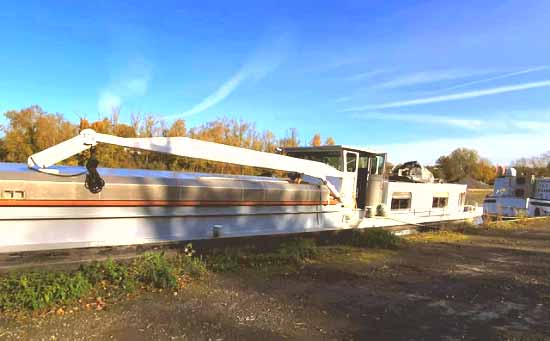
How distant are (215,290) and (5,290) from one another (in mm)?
2463

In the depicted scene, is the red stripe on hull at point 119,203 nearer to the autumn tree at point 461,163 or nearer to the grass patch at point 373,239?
the grass patch at point 373,239

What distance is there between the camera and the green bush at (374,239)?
912 cm

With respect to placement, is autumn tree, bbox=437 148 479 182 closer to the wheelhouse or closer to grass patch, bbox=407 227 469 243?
grass patch, bbox=407 227 469 243

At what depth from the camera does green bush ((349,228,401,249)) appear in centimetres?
912

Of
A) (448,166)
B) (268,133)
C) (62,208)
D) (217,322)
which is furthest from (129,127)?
(448,166)

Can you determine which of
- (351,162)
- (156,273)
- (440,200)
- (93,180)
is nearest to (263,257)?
(156,273)

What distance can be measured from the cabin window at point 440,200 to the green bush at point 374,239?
4.19 meters

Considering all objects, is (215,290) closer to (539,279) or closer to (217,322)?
(217,322)

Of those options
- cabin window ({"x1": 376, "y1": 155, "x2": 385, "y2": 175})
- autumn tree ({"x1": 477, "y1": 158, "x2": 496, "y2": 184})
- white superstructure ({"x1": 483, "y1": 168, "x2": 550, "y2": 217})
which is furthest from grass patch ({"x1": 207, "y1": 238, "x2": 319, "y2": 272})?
autumn tree ({"x1": 477, "y1": 158, "x2": 496, "y2": 184})

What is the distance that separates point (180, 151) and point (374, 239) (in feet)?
17.8

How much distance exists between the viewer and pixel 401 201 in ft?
37.6

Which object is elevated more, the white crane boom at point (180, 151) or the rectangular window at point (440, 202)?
the white crane boom at point (180, 151)

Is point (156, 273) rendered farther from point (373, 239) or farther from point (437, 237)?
point (437, 237)

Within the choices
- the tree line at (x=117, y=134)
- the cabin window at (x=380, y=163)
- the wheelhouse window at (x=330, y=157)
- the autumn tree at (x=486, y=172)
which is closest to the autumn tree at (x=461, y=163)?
the autumn tree at (x=486, y=172)
